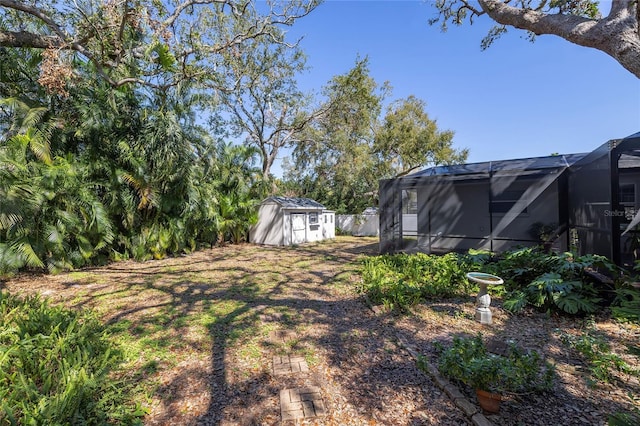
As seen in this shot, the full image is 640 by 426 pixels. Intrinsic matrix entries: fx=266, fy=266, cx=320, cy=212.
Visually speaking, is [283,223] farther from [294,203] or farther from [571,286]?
[571,286]

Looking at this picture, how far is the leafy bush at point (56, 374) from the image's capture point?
82.7 inches

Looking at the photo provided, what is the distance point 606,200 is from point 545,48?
5.05m

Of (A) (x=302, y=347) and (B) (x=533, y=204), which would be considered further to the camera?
(B) (x=533, y=204)

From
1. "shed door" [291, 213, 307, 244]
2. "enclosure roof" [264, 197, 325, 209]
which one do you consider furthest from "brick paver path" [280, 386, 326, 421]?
"shed door" [291, 213, 307, 244]

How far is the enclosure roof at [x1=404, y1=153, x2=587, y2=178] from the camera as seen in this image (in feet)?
24.5

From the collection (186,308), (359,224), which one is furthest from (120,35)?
(359,224)

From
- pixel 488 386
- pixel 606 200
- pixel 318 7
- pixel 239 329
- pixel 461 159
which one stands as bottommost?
pixel 239 329

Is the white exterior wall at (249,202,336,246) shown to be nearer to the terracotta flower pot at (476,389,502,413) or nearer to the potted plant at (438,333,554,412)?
the potted plant at (438,333,554,412)

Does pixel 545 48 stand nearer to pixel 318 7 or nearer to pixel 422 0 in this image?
pixel 422 0

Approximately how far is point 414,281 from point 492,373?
3728 mm

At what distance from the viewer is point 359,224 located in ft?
63.0

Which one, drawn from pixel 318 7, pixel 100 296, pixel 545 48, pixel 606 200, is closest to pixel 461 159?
pixel 545 48

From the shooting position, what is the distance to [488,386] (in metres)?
2.26

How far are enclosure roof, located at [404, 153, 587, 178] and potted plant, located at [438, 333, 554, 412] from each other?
22.3 ft
